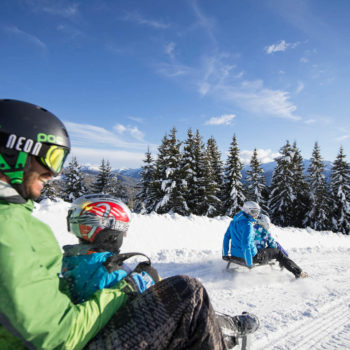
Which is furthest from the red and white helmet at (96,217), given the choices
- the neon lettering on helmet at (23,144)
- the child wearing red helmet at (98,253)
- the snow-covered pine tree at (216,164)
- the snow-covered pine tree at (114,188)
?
the snow-covered pine tree at (114,188)

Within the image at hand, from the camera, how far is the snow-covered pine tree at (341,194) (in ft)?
88.6

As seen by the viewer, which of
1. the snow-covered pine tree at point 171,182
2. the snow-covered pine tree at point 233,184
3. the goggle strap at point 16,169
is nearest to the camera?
the goggle strap at point 16,169

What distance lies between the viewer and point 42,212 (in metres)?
8.39

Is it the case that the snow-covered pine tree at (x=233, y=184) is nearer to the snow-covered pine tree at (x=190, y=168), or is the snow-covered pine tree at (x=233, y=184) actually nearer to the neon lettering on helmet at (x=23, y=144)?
the snow-covered pine tree at (x=190, y=168)

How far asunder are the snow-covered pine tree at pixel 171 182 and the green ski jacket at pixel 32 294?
19.9m

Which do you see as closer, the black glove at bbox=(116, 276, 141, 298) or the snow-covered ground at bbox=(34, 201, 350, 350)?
the black glove at bbox=(116, 276, 141, 298)

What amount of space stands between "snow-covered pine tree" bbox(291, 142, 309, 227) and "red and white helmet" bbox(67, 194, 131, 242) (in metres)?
29.6

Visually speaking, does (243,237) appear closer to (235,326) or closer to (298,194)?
(235,326)

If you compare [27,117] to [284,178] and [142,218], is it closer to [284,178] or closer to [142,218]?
[142,218]

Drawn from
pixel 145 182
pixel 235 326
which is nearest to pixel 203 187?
pixel 145 182

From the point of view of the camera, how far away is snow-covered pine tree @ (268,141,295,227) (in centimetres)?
2855

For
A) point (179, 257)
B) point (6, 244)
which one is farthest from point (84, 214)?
point (179, 257)

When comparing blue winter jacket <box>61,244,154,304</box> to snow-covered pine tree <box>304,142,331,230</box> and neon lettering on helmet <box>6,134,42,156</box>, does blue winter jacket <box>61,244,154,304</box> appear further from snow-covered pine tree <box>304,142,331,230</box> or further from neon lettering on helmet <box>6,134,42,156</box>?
snow-covered pine tree <box>304,142,331,230</box>

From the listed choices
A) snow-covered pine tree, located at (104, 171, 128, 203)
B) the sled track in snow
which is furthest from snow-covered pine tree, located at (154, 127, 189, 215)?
the sled track in snow
